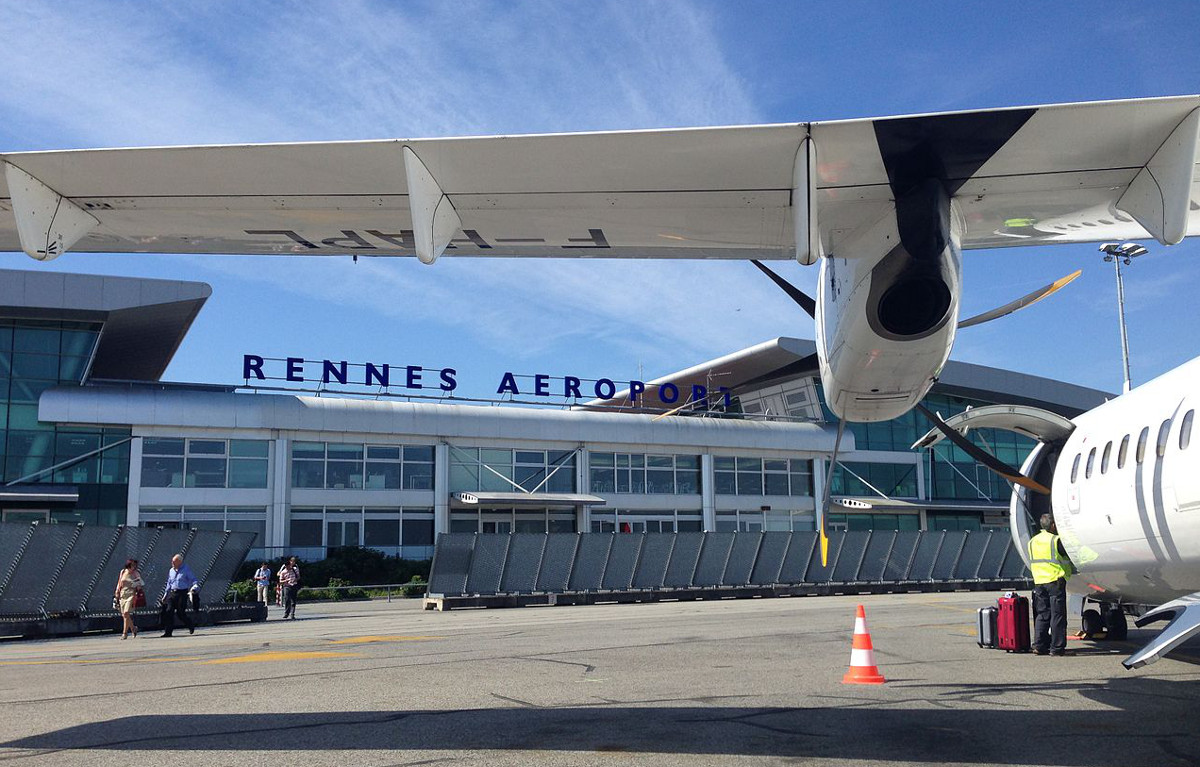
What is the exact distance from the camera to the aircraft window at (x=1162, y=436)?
944 cm

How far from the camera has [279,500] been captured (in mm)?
39344

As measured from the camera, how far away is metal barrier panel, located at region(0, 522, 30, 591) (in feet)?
64.3

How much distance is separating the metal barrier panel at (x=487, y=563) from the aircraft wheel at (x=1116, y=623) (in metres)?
18.6

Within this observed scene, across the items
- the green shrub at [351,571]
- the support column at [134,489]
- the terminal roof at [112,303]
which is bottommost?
the green shrub at [351,571]

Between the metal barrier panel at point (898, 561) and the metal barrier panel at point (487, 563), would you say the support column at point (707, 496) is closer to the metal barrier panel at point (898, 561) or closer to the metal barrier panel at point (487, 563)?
the metal barrier panel at point (898, 561)

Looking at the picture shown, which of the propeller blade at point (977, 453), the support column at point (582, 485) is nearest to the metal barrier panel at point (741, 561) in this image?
the support column at point (582, 485)

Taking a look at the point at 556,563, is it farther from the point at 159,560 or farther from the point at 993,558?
the point at 993,558

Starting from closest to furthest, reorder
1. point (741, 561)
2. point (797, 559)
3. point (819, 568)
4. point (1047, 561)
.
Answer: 1. point (1047, 561)
2. point (741, 561)
3. point (797, 559)
4. point (819, 568)

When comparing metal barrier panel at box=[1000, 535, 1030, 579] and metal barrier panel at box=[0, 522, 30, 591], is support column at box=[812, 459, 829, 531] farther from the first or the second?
metal barrier panel at box=[0, 522, 30, 591]

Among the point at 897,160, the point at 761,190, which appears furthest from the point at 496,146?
the point at 897,160

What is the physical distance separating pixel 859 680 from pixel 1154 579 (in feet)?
10.7

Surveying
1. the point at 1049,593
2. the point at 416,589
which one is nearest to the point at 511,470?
the point at 416,589

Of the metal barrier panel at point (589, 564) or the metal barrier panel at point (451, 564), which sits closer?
the metal barrier panel at point (451, 564)

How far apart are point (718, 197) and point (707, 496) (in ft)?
136
